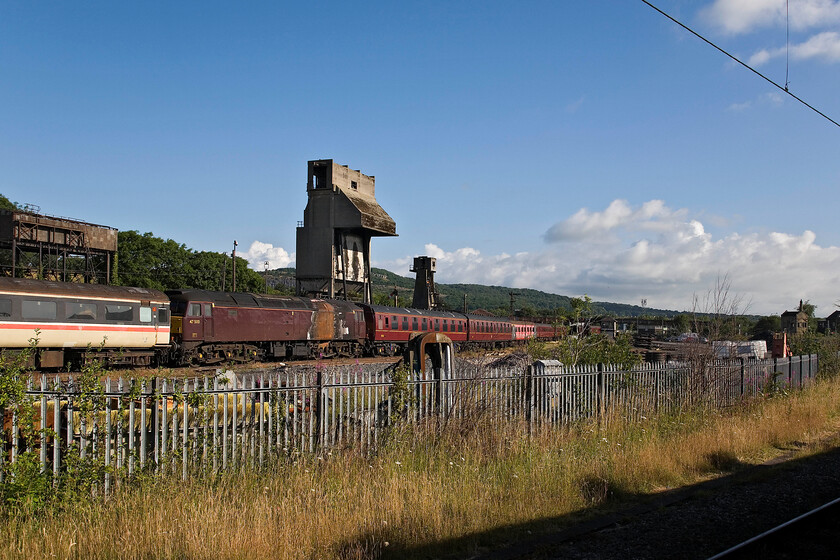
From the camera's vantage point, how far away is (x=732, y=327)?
16562 mm

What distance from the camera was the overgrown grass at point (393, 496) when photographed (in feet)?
18.7

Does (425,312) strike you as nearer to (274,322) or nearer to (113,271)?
(274,322)

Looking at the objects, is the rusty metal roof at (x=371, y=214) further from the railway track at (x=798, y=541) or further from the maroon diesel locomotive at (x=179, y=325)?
the railway track at (x=798, y=541)

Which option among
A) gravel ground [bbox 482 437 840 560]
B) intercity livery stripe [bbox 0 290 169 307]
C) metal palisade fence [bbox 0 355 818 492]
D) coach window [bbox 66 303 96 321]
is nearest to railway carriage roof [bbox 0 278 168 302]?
intercity livery stripe [bbox 0 290 169 307]

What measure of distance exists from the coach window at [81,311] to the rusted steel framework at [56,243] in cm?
2810

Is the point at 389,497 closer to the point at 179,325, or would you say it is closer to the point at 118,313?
the point at 118,313

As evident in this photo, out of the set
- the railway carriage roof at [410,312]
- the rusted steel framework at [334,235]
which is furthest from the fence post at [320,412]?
the rusted steel framework at [334,235]

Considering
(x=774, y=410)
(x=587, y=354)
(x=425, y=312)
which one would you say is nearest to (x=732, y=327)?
(x=774, y=410)

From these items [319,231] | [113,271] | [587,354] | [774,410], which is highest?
[319,231]

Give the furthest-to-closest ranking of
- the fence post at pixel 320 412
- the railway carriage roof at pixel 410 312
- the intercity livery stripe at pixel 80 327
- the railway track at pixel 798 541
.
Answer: the railway carriage roof at pixel 410 312, the intercity livery stripe at pixel 80 327, the fence post at pixel 320 412, the railway track at pixel 798 541

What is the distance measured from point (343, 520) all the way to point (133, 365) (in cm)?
2036

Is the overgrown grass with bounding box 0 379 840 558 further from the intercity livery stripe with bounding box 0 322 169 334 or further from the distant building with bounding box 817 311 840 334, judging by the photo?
the distant building with bounding box 817 311 840 334

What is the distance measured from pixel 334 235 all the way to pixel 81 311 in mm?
39567

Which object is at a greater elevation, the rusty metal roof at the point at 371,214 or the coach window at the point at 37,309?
the rusty metal roof at the point at 371,214
